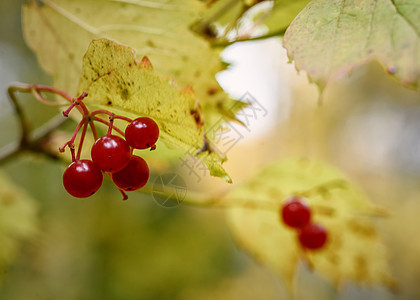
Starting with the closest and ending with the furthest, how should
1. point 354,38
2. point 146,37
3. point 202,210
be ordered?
point 354,38 → point 146,37 → point 202,210

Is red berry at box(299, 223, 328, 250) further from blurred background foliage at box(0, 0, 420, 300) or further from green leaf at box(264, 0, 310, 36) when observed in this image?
blurred background foliage at box(0, 0, 420, 300)

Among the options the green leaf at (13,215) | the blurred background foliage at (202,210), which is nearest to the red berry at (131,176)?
the green leaf at (13,215)

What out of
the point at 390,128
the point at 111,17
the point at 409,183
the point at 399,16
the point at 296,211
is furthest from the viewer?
the point at 409,183

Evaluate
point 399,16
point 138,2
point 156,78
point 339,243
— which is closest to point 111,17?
point 138,2

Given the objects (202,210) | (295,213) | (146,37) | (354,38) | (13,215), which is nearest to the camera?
(354,38)

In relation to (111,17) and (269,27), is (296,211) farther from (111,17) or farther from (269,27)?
(111,17)

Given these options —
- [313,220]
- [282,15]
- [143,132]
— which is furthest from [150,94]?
[313,220]

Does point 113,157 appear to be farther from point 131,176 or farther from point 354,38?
point 354,38
